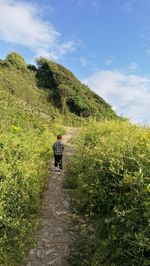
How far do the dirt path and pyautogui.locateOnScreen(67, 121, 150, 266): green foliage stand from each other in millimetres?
392

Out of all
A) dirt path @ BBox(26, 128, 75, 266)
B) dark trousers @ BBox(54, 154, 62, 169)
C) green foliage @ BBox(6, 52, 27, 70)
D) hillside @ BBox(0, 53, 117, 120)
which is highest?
green foliage @ BBox(6, 52, 27, 70)

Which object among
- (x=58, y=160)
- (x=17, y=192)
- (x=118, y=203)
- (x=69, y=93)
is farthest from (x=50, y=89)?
(x=118, y=203)

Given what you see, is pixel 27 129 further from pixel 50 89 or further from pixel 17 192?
pixel 50 89

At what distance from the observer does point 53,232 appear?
9438mm

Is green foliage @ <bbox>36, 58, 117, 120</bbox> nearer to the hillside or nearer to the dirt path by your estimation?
the hillside

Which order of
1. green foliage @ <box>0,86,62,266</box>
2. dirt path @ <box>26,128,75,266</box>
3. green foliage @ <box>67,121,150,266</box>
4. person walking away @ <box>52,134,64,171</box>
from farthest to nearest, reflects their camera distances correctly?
person walking away @ <box>52,134,64,171</box>
dirt path @ <box>26,128,75,266</box>
green foliage @ <box>0,86,62,266</box>
green foliage @ <box>67,121,150,266</box>

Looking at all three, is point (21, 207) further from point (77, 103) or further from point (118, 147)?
point (77, 103)

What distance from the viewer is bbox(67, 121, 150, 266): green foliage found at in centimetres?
655

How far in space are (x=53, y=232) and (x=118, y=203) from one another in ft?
6.82

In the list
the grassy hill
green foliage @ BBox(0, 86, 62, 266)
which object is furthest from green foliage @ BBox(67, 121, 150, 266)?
the grassy hill

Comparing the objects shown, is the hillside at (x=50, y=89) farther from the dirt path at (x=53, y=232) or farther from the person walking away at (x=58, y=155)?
the dirt path at (x=53, y=232)

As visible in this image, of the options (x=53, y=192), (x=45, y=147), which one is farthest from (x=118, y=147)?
(x=45, y=147)

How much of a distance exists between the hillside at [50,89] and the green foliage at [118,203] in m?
18.0

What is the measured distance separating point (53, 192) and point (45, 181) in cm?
80
